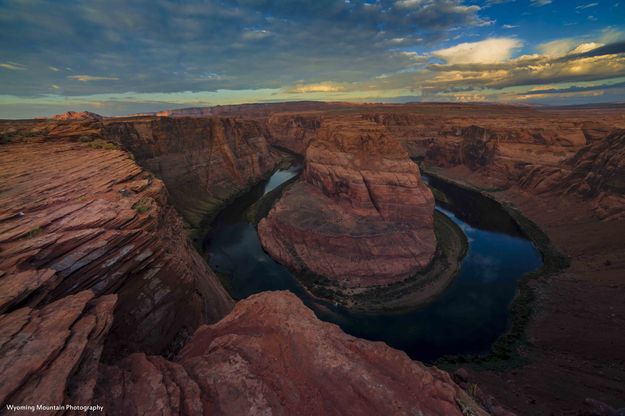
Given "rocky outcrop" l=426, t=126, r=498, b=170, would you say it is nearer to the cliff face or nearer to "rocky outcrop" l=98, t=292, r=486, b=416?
the cliff face

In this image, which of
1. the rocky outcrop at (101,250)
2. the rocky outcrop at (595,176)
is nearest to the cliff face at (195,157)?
the rocky outcrop at (101,250)

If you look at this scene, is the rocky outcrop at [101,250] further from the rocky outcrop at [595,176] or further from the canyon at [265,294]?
the rocky outcrop at [595,176]

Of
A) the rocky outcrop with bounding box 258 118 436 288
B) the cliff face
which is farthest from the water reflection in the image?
the cliff face

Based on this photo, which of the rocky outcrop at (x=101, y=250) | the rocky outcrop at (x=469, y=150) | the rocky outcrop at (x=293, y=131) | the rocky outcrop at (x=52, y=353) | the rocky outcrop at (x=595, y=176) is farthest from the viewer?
the rocky outcrop at (x=293, y=131)

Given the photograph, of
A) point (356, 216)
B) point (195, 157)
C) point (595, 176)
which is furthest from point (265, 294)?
point (595, 176)

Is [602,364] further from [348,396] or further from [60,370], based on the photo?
[60,370]

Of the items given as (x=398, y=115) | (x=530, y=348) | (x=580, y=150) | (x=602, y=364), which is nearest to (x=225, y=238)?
(x=530, y=348)
